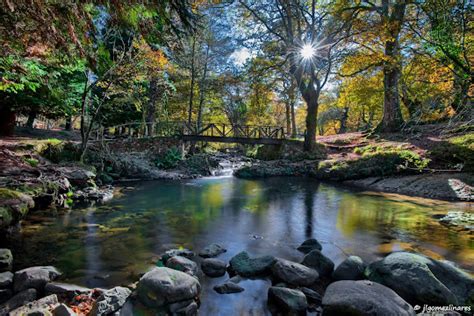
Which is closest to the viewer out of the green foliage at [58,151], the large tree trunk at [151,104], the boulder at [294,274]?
the boulder at [294,274]

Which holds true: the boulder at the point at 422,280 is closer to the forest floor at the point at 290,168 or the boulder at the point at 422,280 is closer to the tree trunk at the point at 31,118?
the forest floor at the point at 290,168

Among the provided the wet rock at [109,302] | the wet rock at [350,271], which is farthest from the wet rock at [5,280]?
the wet rock at [350,271]

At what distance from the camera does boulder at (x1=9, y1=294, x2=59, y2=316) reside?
2607 millimetres

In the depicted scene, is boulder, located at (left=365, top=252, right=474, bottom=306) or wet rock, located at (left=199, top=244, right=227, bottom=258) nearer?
boulder, located at (left=365, top=252, right=474, bottom=306)

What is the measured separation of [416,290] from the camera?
123 inches

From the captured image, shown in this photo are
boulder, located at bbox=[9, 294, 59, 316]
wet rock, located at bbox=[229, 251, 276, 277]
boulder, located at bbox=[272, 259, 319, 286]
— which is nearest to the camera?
boulder, located at bbox=[9, 294, 59, 316]

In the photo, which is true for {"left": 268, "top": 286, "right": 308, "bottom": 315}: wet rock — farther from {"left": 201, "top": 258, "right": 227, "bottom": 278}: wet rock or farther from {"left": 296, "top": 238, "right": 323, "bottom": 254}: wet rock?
{"left": 296, "top": 238, "right": 323, "bottom": 254}: wet rock

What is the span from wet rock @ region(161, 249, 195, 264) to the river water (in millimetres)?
192

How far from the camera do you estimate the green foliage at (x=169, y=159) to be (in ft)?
48.4

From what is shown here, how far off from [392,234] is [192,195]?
20.4ft

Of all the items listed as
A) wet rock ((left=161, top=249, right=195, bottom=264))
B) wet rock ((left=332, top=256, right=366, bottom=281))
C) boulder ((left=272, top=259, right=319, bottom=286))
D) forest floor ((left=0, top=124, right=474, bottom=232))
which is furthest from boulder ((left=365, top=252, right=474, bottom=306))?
wet rock ((left=161, top=249, right=195, bottom=264))

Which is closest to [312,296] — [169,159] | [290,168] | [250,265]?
[250,265]

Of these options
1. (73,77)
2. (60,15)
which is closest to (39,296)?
(60,15)

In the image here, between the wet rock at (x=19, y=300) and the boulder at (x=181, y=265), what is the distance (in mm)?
1531
